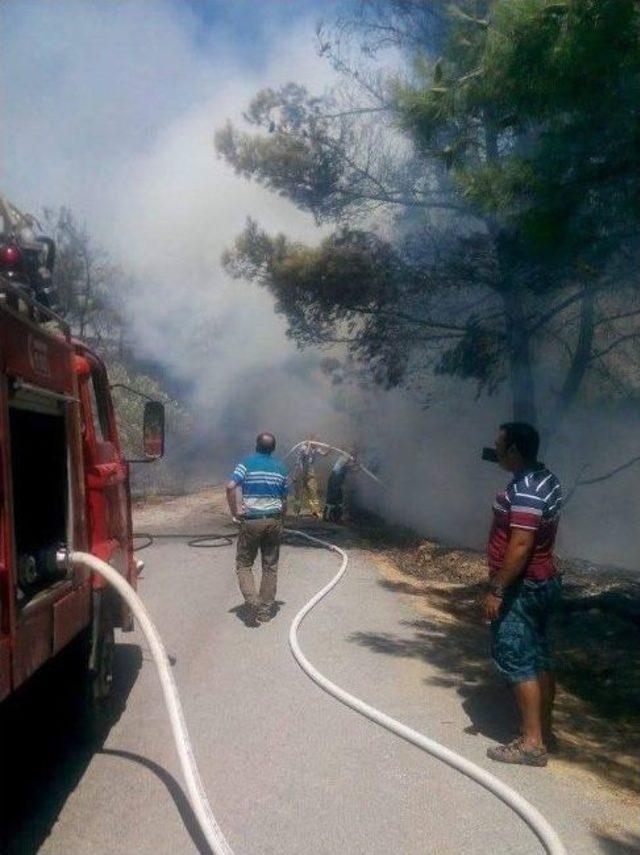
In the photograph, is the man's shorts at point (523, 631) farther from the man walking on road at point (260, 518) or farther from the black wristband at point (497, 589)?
the man walking on road at point (260, 518)

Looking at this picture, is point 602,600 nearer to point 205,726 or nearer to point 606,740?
point 606,740

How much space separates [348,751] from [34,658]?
202cm

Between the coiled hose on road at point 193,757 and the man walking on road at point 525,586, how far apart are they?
1.42 feet

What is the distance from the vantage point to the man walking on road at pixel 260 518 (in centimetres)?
739

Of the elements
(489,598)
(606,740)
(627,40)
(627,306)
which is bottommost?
(606,740)

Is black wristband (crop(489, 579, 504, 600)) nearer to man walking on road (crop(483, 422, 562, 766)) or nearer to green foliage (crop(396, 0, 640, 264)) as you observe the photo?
man walking on road (crop(483, 422, 562, 766))

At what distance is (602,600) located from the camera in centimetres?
862

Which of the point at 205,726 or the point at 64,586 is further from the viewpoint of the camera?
the point at 205,726

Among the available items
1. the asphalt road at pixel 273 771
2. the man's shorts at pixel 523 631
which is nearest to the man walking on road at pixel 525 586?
the man's shorts at pixel 523 631

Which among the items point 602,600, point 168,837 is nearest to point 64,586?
point 168,837

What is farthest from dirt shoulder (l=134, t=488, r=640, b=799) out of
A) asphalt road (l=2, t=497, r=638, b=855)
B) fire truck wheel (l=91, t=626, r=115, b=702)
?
fire truck wheel (l=91, t=626, r=115, b=702)

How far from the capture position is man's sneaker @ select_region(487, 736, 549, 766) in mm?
4434

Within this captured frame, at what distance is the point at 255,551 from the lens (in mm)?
7484

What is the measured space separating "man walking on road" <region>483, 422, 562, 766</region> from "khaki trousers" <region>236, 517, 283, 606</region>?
3.06 m
